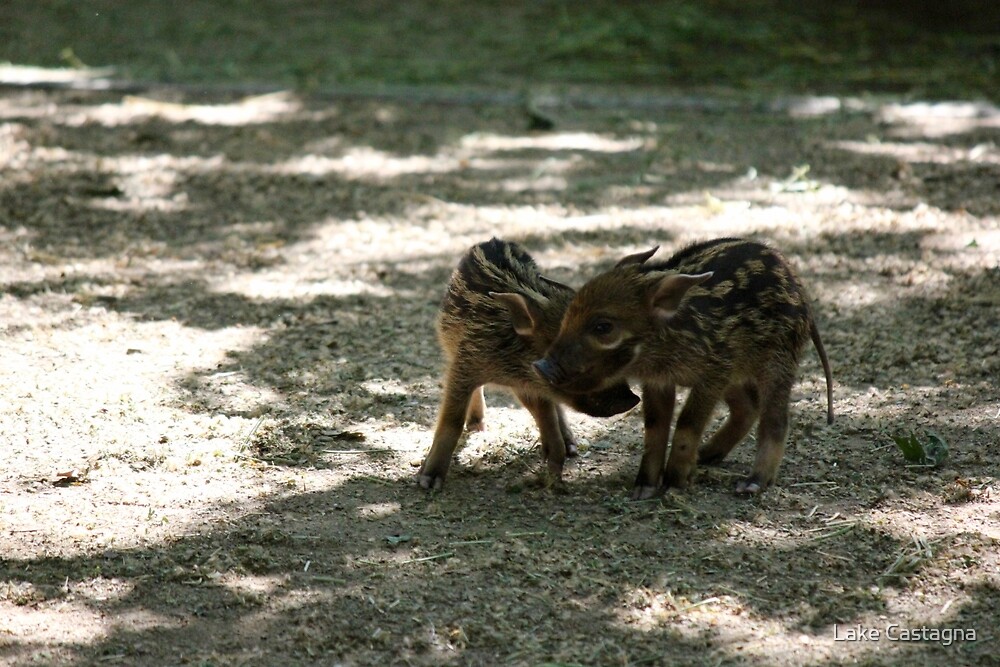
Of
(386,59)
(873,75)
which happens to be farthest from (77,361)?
(873,75)

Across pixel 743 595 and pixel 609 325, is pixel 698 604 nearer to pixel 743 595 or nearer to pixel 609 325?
pixel 743 595

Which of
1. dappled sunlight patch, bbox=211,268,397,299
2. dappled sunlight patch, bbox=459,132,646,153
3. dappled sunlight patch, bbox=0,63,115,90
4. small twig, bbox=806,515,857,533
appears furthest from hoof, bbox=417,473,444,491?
dappled sunlight patch, bbox=0,63,115,90

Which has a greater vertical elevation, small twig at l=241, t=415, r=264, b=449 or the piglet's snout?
the piglet's snout

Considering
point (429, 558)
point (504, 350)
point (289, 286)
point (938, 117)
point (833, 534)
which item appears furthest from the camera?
point (938, 117)

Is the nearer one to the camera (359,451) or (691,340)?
(691,340)

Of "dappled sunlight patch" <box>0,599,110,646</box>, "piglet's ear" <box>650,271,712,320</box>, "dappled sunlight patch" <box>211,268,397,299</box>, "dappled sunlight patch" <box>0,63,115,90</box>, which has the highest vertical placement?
"dappled sunlight patch" <box>0,63,115,90</box>

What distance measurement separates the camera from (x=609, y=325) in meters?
→ 5.19

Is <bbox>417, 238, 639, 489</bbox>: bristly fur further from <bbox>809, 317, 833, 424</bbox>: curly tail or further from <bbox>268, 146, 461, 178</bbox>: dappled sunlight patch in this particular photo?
<bbox>268, 146, 461, 178</bbox>: dappled sunlight patch

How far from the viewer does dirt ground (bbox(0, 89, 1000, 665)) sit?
13.7 ft

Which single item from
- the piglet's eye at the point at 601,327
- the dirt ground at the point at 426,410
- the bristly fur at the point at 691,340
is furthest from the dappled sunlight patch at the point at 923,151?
the piglet's eye at the point at 601,327

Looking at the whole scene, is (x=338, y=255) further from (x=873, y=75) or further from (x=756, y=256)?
(x=873, y=75)

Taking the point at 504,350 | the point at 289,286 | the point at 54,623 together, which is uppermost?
the point at 504,350

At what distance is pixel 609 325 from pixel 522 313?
422 mm

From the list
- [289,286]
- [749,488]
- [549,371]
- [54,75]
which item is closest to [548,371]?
[549,371]
